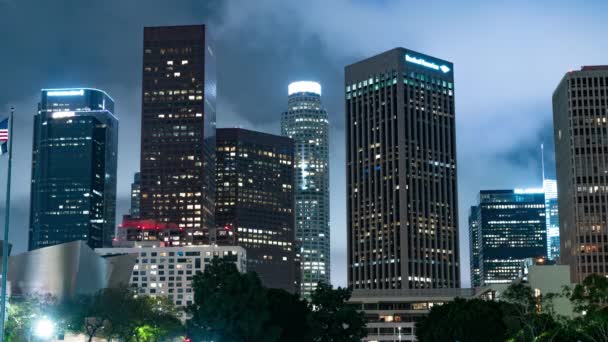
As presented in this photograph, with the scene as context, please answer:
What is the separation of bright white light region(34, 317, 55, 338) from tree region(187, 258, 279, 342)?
740 inches

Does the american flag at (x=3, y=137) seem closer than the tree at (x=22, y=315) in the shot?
Yes

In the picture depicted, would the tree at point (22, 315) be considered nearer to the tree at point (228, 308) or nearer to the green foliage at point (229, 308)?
the green foliage at point (229, 308)

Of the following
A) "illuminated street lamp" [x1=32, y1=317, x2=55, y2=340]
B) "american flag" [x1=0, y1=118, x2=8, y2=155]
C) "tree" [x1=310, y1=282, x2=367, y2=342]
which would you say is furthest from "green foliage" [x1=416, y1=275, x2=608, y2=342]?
"american flag" [x1=0, y1=118, x2=8, y2=155]

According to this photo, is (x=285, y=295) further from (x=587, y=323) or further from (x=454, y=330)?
(x=587, y=323)

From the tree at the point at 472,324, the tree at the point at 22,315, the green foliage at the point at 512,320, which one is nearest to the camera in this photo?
the green foliage at the point at 512,320

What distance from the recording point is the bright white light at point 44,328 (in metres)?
126

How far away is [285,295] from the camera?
484 feet

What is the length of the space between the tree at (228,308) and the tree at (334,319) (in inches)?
793

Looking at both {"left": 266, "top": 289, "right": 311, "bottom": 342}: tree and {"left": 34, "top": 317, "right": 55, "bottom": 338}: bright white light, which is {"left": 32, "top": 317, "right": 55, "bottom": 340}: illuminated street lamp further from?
{"left": 266, "top": 289, "right": 311, "bottom": 342}: tree

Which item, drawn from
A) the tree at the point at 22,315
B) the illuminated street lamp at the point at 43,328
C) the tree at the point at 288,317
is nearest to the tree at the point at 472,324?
the tree at the point at 288,317

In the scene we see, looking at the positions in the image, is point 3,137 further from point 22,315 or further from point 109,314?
point 109,314

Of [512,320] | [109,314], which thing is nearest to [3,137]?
[109,314]

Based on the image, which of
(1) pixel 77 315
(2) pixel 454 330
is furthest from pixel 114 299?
(2) pixel 454 330

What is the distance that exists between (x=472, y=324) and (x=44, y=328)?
215 feet
